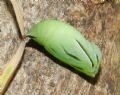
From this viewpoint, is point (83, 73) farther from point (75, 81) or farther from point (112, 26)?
point (112, 26)

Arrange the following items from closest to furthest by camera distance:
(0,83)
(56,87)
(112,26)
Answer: (0,83) → (56,87) → (112,26)

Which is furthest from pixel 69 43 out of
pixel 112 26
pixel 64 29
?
pixel 112 26

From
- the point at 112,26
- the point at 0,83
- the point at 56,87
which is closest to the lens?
the point at 0,83
